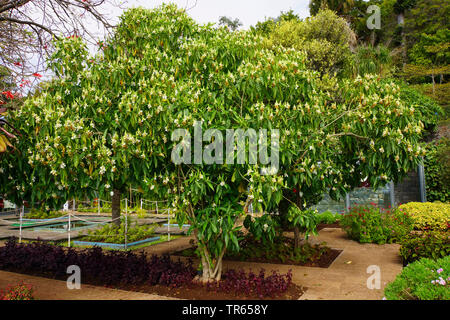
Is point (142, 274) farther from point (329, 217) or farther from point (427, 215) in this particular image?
point (329, 217)

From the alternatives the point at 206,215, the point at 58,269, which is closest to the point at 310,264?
the point at 206,215

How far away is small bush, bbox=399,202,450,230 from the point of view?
8500 millimetres

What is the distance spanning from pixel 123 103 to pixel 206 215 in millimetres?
1976

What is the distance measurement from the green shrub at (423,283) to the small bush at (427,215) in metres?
4.20

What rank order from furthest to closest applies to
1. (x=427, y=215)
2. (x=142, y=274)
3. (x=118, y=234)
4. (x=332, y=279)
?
(x=118, y=234)
(x=427, y=215)
(x=332, y=279)
(x=142, y=274)

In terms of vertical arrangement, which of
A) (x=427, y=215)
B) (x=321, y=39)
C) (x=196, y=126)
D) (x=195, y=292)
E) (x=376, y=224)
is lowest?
(x=195, y=292)

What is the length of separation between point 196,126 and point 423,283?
11.2 ft

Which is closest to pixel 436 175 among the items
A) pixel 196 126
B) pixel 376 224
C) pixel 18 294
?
pixel 376 224

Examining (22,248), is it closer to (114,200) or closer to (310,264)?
(114,200)

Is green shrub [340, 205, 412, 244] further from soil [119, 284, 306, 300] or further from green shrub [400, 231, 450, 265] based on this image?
soil [119, 284, 306, 300]

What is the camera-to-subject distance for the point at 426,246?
652 centimetres

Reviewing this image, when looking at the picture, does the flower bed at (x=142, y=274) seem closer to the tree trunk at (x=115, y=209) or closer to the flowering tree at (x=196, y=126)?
the flowering tree at (x=196, y=126)

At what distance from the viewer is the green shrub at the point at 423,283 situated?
3.87m
